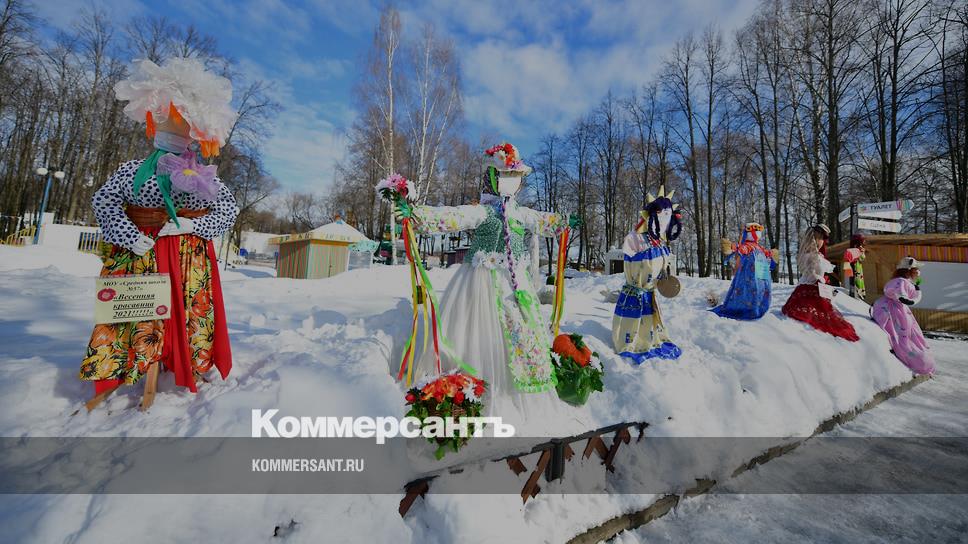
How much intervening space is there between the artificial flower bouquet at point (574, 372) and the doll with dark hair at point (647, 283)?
1.27 metres

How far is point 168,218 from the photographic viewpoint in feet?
8.48

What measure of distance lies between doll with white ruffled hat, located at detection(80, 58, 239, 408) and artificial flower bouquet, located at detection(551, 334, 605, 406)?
8.82 ft

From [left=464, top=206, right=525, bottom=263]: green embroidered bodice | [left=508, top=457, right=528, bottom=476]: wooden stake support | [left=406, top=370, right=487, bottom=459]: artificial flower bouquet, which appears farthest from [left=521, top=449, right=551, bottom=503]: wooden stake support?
[left=464, top=206, right=525, bottom=263]: green embroidered bodice

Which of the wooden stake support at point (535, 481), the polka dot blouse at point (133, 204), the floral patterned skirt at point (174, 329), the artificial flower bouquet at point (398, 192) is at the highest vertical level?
the artificial flower bouquet at point (398, 192)

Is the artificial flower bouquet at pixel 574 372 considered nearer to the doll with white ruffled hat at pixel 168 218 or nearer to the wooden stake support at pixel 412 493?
the wooden stake support at pixel 412 493

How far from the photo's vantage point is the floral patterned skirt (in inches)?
94.3

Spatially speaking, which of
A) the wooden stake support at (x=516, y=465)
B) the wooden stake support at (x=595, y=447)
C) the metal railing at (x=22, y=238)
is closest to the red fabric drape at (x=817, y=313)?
the wooden stake support at (x=595, y=447)

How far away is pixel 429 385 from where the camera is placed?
2.63 m

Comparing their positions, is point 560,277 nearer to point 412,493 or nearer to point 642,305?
point 642,305

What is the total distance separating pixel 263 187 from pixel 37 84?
13.5 meters

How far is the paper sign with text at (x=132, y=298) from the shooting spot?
7.64 feet

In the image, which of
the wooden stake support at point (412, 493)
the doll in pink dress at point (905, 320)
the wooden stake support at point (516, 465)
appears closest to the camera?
the wooden stake support at point (412, 493)

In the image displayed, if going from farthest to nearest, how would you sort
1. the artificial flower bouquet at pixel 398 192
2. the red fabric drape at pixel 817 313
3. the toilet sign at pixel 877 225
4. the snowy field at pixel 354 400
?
the toilet sign at pixel 877 225 → the red fabric drape at pixel 817 313 → the artificial flower bouquet at pixel 398 192 → the snowy field at pixel 354 400

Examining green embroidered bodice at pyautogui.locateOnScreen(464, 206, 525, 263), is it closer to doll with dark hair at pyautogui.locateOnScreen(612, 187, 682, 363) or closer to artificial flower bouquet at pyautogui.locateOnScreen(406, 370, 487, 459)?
artificial flower bouquet at pyautogui.locateOnScreen(406, 370, 487, 459)
